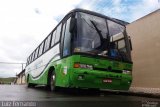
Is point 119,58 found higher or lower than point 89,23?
lower

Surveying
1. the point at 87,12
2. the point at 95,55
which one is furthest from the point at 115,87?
the point at 87,12

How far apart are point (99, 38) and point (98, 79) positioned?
4.84 feet

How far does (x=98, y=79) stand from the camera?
9781 millimetres

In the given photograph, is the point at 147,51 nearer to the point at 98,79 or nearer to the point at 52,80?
the point at 98,79

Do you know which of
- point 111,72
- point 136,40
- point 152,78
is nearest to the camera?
point 111,72

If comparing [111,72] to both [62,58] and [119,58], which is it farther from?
Answer: [62,58]

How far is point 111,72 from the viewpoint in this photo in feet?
33.4

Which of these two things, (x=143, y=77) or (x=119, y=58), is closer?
(x=119, y=58)

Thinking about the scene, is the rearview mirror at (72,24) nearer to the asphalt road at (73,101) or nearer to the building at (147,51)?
the asphalt road at (73,101)

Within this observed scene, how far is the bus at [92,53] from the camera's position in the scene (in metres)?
9.62

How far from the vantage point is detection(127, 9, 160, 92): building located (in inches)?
475

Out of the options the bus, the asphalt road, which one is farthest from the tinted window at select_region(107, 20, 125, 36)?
the asphalt road

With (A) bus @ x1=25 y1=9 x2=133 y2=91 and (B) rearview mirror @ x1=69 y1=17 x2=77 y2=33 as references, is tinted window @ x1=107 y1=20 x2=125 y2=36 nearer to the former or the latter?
(A) bus @ x1=25 y1=9 x2=133 y2=91

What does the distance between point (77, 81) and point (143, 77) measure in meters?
4.58
